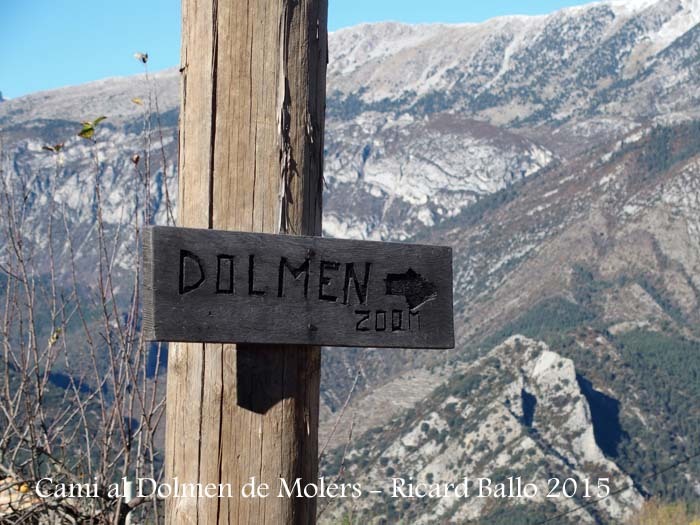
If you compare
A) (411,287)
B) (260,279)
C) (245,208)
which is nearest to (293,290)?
(260,279)

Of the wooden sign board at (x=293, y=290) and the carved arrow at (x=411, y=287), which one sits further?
the carved arrow at (x=411, y=287)

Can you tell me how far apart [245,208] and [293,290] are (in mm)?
262

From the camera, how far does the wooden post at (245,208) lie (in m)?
2.71

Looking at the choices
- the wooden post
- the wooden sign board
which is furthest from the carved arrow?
the wooden post

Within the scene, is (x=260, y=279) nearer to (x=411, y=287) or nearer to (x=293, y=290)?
(x=293, y=290)

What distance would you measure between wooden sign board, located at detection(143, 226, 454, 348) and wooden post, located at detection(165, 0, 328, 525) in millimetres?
107

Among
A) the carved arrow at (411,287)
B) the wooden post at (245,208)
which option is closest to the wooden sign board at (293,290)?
the carved arrow at (411,287)

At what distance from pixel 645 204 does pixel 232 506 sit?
17980 cm

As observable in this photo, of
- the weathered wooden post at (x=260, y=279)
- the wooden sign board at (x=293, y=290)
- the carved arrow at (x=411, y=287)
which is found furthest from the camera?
the carved arrow at (x=411, y=287)

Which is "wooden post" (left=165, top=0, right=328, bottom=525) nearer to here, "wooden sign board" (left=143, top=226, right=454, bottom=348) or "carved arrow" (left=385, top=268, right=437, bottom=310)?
"wooden sign board" (left=143, top=226, right=454, bottom=348)

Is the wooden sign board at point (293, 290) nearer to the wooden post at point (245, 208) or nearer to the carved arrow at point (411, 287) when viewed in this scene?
the carved arrow at point (411, 287)

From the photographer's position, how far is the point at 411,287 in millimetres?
2857

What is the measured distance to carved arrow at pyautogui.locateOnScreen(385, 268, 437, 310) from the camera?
283 cm

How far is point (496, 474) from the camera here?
96.8 m
